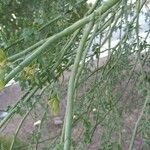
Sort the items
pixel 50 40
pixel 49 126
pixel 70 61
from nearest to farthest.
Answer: pixel 50 40, pixel 70 61, pixel 49 126

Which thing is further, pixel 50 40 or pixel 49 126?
pixel 49 126

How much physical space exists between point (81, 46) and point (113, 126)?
140 cm

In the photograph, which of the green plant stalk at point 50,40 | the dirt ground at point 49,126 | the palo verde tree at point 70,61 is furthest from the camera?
the dirt ground at point 49,126

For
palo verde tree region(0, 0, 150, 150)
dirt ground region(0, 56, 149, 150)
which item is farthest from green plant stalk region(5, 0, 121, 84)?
dirt ground region(0, 56, 149, 150)

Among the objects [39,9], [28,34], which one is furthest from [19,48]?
[39,9]

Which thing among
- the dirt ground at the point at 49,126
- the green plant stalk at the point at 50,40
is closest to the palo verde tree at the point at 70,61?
the green plant stalk at the point at 50,40

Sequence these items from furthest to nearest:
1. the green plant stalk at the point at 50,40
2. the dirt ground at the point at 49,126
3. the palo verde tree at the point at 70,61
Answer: the dirt ground at the point at 49,126 < the palo verde tree at the point at 70,61 < the green plant stalk at the point at 50,40

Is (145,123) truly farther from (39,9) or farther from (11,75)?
(11,75)

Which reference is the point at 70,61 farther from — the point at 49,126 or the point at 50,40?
the point at 49,126

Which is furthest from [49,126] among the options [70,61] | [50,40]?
[50,40]

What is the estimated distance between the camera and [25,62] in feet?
3.21

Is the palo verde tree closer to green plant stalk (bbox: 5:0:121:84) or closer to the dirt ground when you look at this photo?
green plant stalk (bbox: 5:0:121:84)

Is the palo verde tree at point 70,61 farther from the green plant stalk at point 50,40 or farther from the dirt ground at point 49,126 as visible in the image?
the dirt ground at point 49,126

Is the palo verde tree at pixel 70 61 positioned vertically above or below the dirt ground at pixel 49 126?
above
